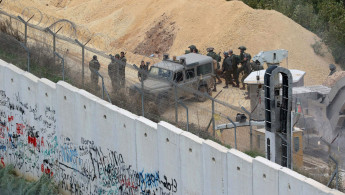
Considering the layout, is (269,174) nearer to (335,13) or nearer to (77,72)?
(77,72)

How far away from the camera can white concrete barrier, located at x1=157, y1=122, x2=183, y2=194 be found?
15.0 m

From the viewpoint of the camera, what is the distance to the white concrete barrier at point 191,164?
14484mm

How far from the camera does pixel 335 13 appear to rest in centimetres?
3244

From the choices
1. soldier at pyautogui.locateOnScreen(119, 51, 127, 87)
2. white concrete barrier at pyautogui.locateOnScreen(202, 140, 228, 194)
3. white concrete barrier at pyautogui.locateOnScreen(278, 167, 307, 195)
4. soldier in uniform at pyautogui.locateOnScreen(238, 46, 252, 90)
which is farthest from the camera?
soldier in uniform at pyautogui.locateOnScreen(238, 46, 252, 90)

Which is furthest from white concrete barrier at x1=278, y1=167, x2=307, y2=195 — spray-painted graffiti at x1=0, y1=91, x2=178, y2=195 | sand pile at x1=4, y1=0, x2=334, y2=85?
sand pile at x1=4, y1=0, x2=334, y2=85

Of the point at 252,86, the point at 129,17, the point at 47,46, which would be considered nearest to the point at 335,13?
the point at 129,17

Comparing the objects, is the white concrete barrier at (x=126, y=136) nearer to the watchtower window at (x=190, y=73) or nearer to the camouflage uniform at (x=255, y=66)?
the watchtower window at (x=190, y=73)

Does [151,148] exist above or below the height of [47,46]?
below

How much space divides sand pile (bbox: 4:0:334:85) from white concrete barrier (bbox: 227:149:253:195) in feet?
47.6

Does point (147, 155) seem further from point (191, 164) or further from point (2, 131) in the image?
point (2, 131)

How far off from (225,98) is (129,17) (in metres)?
12.4

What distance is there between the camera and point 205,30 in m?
31.8

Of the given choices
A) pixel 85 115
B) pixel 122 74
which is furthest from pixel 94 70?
pixel 85 115

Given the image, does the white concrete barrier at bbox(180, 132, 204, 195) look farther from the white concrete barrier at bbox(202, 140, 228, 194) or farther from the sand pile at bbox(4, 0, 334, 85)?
the sand pile at bbox(4, 0, 334, 85)
